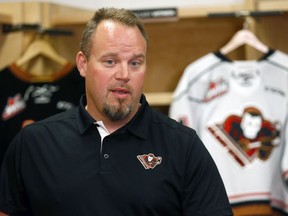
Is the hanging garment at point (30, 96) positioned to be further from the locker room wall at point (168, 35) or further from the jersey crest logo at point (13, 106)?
the locker room wall at point (168, 35)

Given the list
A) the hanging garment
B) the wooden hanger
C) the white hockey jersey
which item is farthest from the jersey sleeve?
the wooden hanger

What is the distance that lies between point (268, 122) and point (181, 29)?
0.68 metres

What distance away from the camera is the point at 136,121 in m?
1.58

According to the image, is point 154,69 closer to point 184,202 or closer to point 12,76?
point 12,76

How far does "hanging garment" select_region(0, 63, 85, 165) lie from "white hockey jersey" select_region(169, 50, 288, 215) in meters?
0.44

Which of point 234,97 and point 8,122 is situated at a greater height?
point 234,97

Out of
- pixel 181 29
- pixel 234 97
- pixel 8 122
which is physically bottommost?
pixel 8 122

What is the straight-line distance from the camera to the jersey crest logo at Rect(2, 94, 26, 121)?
2463mm

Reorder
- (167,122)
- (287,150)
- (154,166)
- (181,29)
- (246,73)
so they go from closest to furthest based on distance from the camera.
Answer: (154,166)
(167,122)
(287,150)
(246,73)
(181,29)

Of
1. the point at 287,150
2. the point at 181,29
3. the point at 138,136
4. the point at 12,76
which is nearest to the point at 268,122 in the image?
the point at 287,150

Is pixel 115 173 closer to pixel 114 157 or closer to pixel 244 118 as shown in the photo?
pixel 114 157

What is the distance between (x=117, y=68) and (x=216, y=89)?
0.91 m

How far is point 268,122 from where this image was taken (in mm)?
2291

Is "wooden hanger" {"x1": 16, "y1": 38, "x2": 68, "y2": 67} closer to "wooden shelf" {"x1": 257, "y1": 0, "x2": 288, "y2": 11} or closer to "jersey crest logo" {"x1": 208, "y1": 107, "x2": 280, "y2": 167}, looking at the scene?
"jersey crest logo" {"x1": 208, "y1": 107, "x2": 280, "y2": 167}
